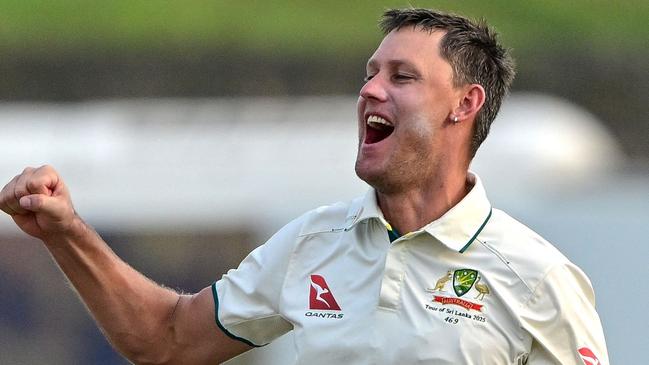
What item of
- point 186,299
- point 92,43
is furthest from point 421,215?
point 92,43

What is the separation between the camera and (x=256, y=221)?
34.7 feet

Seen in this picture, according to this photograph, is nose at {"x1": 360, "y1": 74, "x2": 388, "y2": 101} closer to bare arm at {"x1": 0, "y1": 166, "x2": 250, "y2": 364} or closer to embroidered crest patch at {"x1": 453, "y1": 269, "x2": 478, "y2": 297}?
embroidered crest patch at {"x1": 453, "y1": 269, "x2": 478, "y2": 297}

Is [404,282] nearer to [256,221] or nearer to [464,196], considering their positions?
[464,196]

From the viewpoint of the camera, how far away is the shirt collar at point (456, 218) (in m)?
4.59

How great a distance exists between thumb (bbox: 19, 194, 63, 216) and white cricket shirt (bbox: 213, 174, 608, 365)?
0.71 m

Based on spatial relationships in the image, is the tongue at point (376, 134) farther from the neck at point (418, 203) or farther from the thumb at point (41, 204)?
the thumb at point (41, 204)

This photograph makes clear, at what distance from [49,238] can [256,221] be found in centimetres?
596

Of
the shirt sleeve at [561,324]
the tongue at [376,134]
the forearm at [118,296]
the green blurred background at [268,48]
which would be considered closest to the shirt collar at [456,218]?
the tongue at [376,134]

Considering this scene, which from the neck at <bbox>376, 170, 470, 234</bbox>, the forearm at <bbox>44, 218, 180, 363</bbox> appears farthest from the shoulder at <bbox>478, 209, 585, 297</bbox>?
the forearm at <bbox>44, 218, 180, 363</bbox>

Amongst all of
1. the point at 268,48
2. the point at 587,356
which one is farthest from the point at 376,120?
the point at 268,48

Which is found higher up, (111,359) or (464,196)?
(464,196)

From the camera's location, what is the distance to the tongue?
482cm

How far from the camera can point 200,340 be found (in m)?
4.94

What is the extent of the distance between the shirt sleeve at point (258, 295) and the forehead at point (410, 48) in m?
0.59
